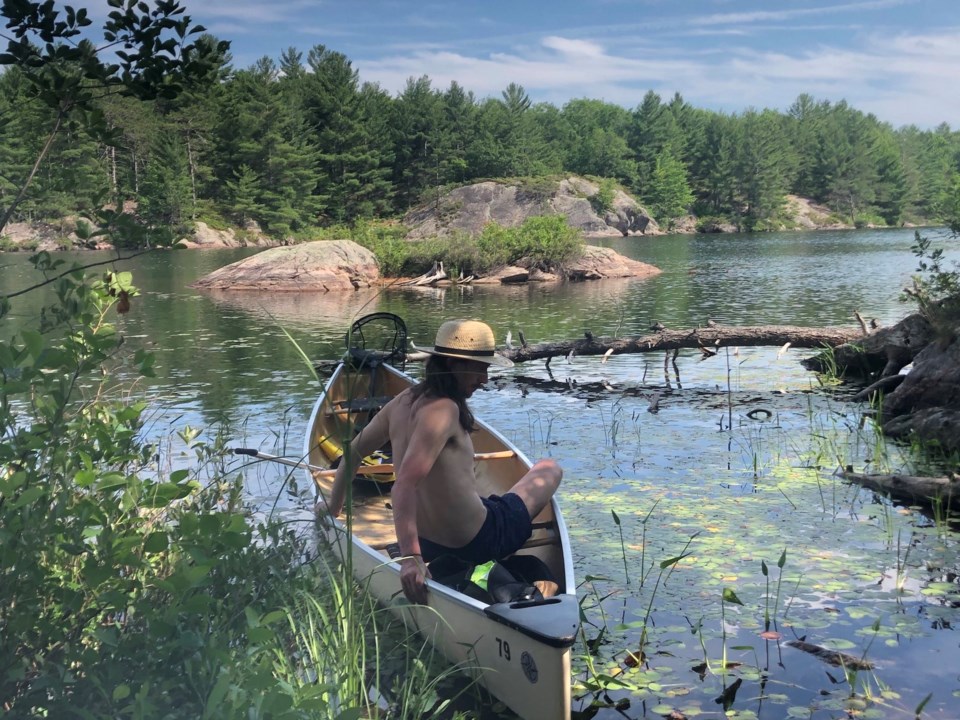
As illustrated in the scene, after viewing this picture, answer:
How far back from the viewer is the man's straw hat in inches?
187

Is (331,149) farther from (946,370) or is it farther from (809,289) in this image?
(946,370)

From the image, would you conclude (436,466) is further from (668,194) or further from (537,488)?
(668,194)

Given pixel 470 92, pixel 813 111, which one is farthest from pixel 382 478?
pixel 813 111

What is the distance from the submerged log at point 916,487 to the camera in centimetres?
698

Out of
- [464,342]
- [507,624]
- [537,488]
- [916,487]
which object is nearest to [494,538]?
[537,488]

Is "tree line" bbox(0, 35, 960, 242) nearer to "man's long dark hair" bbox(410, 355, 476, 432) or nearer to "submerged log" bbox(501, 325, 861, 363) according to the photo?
"submerged log" bbox(501, 325, 861, 363)

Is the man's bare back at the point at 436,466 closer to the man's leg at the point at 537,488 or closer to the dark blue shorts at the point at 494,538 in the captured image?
the dark blue shorts at the point at 494,538

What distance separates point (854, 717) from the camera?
4312mm

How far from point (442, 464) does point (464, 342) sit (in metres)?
0.64

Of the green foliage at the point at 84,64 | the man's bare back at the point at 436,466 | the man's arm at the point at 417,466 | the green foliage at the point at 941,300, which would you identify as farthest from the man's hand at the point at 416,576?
the green foliage at the point at 941,300

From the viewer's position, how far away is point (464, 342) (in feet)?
15.7

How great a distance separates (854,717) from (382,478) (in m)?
4.38

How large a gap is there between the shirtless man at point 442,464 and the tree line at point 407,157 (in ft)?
115

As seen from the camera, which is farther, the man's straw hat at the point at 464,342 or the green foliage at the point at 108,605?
the man's straw hat at the point at 464,342
